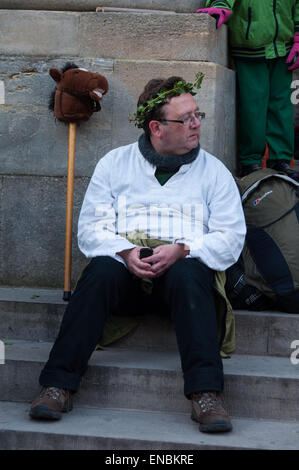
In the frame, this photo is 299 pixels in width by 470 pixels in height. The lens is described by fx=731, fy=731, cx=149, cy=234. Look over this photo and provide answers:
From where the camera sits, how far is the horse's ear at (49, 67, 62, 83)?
420cm

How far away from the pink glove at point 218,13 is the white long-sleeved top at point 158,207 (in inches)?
48.2

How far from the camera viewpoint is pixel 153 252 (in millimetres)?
3461

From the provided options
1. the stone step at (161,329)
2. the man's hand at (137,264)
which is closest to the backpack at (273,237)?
the stone step at (161,329)

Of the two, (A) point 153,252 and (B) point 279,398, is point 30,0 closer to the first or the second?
(A) point 153,252

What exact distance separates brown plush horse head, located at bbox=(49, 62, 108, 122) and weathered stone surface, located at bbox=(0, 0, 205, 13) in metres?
0.65

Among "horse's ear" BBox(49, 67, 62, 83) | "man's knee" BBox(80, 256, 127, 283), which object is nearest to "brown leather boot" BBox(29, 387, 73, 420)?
"man's knee" BBox(80, 256, 127, 283)

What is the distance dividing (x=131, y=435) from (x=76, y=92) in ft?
6.77

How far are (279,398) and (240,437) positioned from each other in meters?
0.38

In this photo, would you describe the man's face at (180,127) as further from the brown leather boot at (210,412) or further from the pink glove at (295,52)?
the pink glove at (295,52)

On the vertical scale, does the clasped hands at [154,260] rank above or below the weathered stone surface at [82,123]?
below

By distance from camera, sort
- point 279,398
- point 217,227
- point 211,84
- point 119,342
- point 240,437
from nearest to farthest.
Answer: point 240,437 → point 279,398 → point 217,227 → point 119,342 → point 211,84

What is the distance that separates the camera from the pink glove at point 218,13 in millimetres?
4543

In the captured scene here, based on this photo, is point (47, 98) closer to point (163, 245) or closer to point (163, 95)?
point (163, 95)

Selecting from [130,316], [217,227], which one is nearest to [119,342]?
[130,316]
